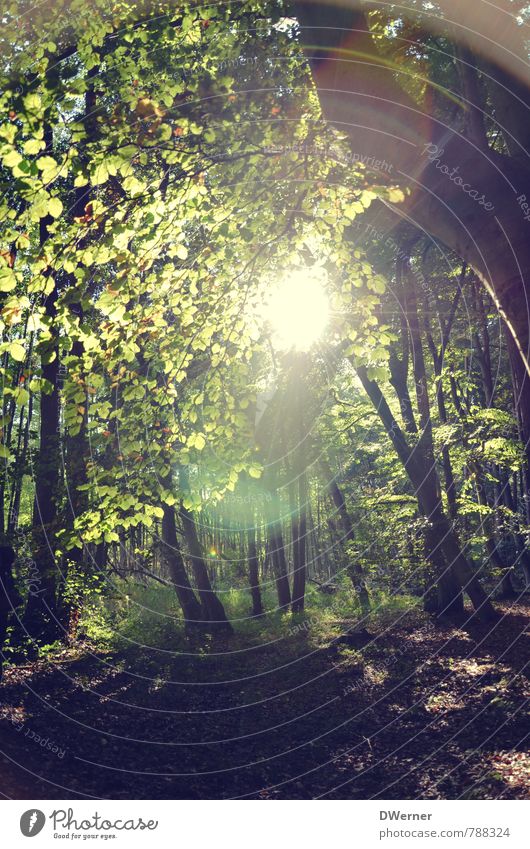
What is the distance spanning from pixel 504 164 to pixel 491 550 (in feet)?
57.4

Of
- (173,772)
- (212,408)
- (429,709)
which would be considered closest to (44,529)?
(173,772)

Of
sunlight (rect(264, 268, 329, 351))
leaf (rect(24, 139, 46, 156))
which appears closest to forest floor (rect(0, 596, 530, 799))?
sunlight (rect(264, 268, 329, 351))

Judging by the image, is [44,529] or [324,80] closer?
[324,80]

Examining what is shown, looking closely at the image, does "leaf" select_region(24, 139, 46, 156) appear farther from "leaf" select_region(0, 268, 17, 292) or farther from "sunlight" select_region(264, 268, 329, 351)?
"sunlight" select_region(264, 268, 329, 351)

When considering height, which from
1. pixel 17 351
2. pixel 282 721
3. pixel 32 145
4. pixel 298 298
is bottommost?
pixel 282 721

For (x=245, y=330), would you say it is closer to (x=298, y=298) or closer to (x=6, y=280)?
(x=298, y=298)

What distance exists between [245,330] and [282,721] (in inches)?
338

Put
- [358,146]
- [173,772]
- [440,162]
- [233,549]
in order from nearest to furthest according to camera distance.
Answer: [440,162] → [358,146] → [173,772] → [233,549]

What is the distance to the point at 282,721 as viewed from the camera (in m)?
11.5

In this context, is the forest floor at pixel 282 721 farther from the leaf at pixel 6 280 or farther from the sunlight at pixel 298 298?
the sunlight at pixel 298 298

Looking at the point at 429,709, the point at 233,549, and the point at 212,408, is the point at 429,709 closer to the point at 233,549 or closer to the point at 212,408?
the point at 212,408

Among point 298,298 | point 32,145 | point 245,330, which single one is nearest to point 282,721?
point 298,298

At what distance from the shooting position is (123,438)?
6.34 m

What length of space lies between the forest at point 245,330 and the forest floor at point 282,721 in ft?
0.22
